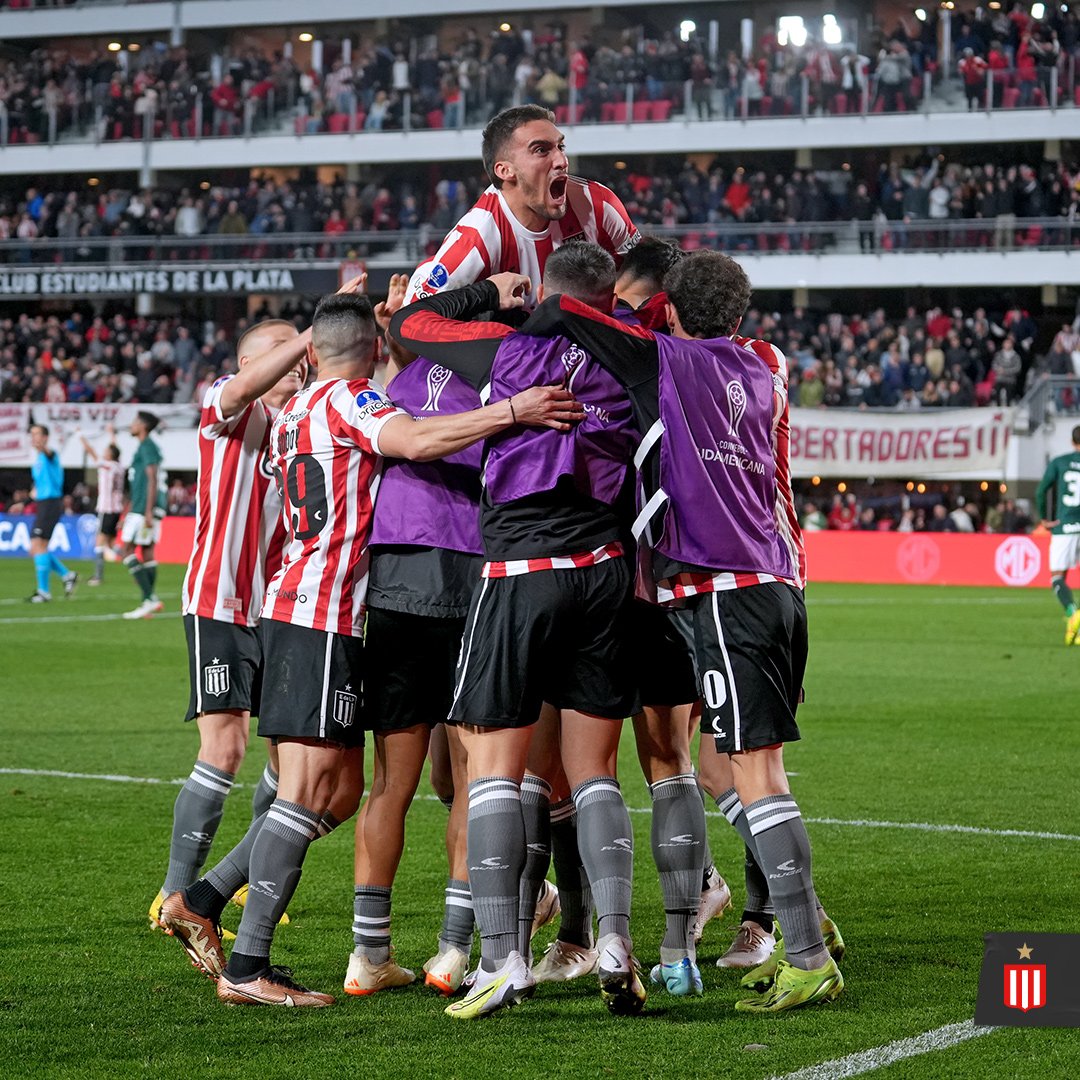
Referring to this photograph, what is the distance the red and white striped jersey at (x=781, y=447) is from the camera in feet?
16.9

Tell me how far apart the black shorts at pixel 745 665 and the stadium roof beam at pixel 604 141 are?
109 ft

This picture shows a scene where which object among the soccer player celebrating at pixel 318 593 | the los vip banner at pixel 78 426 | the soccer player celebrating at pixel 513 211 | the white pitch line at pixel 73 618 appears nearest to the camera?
the soccer player celebrating at pixel 318 593

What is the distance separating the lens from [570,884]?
5.51 meters

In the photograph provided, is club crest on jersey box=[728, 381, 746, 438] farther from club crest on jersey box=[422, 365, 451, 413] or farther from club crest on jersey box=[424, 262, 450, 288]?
club crest on jersey box=[424, 262, 450, 288]

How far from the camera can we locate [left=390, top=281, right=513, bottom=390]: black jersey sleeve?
16.4ft

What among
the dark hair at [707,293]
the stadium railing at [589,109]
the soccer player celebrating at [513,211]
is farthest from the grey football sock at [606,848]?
the stadium railing at [589,109]

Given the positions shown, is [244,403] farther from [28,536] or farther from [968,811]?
[28,536]

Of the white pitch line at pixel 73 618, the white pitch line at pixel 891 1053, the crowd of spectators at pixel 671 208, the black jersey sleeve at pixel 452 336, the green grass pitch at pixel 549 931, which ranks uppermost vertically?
the crowd of spectators at pixel 671 208

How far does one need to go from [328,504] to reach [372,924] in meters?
1.32

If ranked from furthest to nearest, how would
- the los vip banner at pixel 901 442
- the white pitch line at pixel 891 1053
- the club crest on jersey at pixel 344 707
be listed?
the los vip banner at pixel 901 442 < the club crest on jersey at pixel 344 707 < the white pitch line at pixel 891 1053

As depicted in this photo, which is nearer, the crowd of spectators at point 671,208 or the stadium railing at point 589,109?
the crowd of spectators at point 671,208

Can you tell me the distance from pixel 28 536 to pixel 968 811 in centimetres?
2819

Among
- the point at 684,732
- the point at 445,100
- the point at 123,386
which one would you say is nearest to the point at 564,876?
the point at 684,732

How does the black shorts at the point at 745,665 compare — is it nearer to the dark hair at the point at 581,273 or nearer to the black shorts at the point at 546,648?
the black shorts at the point at 546,648
